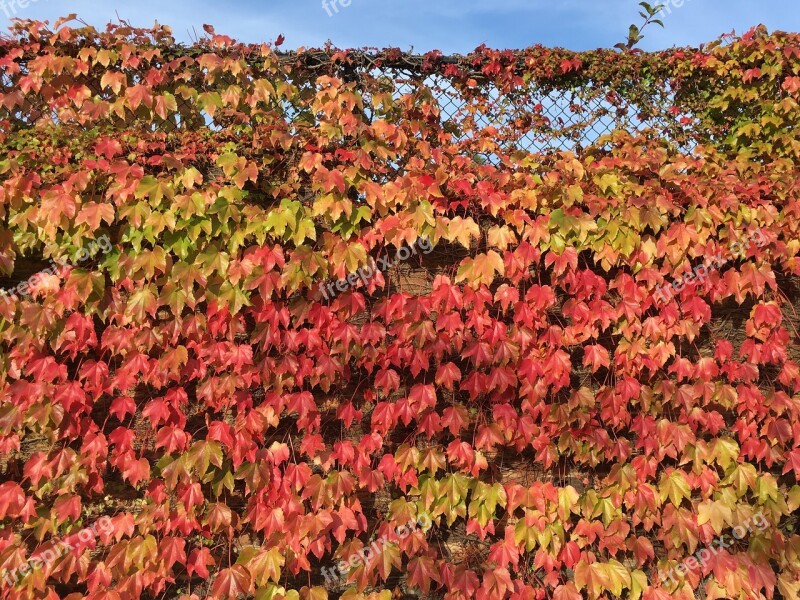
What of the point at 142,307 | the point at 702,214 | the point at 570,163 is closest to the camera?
the point at 142,307

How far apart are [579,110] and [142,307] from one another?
2.97 meters

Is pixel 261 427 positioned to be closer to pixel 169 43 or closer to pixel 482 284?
pixel 482 284

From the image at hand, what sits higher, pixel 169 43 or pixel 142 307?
pixel 169 43

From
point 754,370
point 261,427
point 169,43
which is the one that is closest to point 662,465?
point 754,370

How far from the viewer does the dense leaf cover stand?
106 inches

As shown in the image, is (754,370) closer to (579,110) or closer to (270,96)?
(579,110)

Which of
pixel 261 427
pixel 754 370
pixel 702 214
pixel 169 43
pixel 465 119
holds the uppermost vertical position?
pixel 169 43

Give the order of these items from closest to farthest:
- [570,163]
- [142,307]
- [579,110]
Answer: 1. [142,307]
2. [570,163]
3. [579,110]

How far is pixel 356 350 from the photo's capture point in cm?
277

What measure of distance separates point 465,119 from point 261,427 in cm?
220

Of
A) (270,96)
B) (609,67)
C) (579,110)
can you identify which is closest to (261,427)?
(270,96)

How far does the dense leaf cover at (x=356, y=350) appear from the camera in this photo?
8.86 feet

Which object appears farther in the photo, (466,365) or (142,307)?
(466,365)

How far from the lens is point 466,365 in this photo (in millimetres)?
2969
